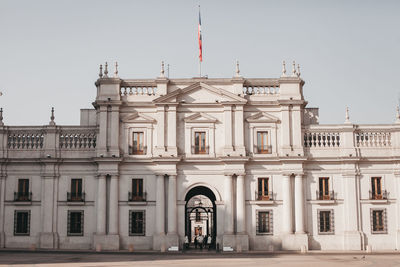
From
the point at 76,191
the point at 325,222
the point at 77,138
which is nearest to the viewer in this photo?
the point at 325,222

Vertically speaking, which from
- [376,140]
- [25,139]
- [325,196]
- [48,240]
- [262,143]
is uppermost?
[25,139]

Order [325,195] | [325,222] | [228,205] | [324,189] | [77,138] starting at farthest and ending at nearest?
[77,138] → [324,189] → [325,195] → [325,222] → [228,205]

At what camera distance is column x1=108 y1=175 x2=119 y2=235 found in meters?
56.2

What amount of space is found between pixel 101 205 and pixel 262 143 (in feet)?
52.7

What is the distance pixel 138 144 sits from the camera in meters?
57.9

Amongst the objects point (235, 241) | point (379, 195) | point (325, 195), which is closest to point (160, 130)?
point (235, 241)

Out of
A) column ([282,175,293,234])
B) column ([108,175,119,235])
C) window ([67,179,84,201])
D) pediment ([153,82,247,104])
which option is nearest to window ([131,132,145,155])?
column ([108,175,119,235])

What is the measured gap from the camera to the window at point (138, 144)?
190 feet

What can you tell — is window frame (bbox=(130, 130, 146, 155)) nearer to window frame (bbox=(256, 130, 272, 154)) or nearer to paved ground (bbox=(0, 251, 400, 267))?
paved ground (bbox=(0, 251, 400, 267))

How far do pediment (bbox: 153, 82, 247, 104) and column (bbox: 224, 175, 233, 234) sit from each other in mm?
7400

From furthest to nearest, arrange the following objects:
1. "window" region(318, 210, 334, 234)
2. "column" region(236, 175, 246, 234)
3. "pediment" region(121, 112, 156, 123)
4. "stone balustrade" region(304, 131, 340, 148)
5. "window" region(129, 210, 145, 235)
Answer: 1. "stone balustrade" region(304, 131, 340, 148)
2. "pediment" region(121, 112, 156, 123)
3. "window" region(129, 210, 145, 235)
4. "window" region(318, 210, 334, 234)
5. "column" region(236, 175, 246, 234)

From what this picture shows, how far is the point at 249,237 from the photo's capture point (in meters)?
56.0

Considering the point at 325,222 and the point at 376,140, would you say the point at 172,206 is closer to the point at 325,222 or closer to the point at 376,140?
the point at 325,222

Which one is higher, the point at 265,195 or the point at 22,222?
the point at 265,195
